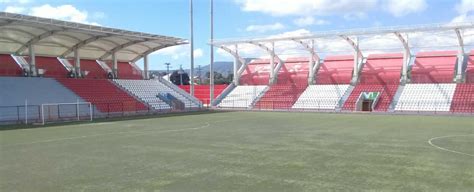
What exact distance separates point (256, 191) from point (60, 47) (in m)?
35.0

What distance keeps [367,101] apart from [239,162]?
30550 millimetres

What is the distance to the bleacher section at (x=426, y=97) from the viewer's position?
35.8m

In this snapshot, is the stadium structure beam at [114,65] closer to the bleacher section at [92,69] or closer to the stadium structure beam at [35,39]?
the bleacher section at [92,69]

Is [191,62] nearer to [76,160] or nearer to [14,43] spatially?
[14,43]

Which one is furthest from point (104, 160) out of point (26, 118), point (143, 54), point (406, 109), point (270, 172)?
point (143, 54)

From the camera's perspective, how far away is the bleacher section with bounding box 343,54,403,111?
3900cm

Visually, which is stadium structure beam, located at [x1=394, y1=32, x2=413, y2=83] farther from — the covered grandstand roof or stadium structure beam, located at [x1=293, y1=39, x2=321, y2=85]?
the covered grandstand roof

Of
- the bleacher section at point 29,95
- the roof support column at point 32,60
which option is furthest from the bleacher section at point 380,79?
the roof support column at point 32,60

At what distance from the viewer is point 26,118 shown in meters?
26.1

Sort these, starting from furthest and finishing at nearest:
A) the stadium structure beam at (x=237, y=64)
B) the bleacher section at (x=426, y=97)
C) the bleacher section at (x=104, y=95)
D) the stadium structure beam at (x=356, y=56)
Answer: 1. the stadium structure beam at (x=237, y=64)
2. the stadium structure beam at (x=356, y=56)
3. the bleacher section at (x=426, y=97)
4. the bleacher section at (x=104, y=95)

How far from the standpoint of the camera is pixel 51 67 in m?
39.3

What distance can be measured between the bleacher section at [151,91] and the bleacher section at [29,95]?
6.61 metres

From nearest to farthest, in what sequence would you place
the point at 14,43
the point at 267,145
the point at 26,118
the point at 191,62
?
the point at 267,145 < the point at 26,118 < the point at 14,43 < the point at 191,62

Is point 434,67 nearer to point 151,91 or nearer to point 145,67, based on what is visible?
point 151,91
